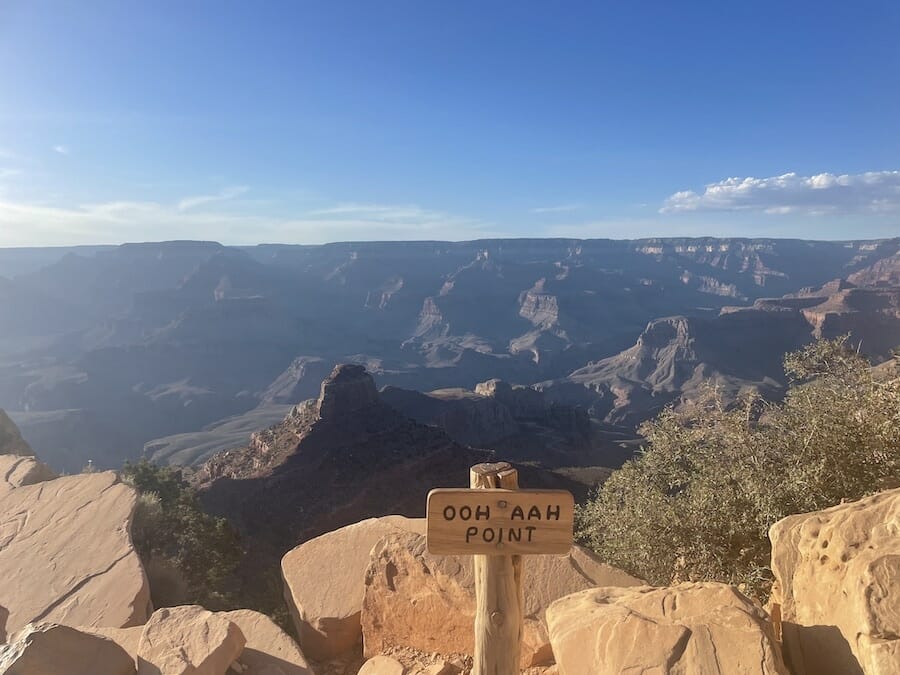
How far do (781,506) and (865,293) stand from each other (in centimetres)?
15659

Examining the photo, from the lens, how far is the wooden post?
462 cm

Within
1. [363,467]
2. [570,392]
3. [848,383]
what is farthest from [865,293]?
[848,383]

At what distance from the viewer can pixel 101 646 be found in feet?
17.6

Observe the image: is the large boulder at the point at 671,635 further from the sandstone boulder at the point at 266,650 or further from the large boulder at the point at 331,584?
the large boulder at the point at 331,584

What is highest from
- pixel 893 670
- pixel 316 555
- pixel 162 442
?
pixel 893 670

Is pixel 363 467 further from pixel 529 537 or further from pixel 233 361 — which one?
pixel 233 361

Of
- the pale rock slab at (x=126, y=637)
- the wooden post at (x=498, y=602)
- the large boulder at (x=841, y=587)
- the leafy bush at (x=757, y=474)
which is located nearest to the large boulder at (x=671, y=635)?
the large boulder at (x=841, y=587)

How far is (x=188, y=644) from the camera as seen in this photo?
18.6 feet

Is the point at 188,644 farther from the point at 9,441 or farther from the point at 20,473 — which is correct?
the point at 9,441

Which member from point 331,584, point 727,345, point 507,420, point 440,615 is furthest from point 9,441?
point 727,345

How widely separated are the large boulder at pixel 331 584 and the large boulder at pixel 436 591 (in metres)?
0.48

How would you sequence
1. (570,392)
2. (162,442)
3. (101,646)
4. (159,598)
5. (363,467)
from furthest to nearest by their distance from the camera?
(570,392) → (162,442) → (363,467) → (159,598) → (101,646)

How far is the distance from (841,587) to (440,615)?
4.43 metres

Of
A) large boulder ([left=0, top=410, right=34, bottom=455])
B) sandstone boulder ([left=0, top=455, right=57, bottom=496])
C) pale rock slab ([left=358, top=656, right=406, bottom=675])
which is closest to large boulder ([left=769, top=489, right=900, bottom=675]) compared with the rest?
pale rock slab ([left=358, top=656, right=406, bottom=675])
